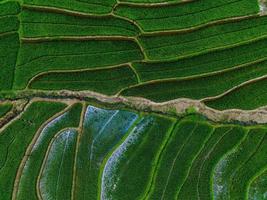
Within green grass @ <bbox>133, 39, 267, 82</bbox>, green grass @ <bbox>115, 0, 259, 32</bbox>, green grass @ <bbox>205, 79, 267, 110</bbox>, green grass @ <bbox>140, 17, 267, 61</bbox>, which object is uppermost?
green grass @ <bbox>115, 0, 259, 32</bbox>

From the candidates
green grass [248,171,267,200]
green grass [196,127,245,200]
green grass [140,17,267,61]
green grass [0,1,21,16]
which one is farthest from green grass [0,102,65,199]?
green grass [248,171,267,200]

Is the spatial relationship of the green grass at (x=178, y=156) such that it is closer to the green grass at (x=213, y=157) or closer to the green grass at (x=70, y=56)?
the green grass at (x=213, y=157)

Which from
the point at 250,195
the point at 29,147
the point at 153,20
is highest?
the point at 153,20

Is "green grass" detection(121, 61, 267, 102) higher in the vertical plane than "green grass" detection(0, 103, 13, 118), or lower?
higher

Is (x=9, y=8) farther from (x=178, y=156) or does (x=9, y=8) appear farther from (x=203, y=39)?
(x=178, y=156)

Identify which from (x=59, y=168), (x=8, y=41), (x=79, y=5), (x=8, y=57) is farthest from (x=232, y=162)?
(x=8, y=41)

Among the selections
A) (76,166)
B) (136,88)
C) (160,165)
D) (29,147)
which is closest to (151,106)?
(136,88)

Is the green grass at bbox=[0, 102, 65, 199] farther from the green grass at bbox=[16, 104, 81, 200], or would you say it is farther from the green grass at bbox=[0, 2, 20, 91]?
the green grass at bbox=[0, 2, 20, 91]

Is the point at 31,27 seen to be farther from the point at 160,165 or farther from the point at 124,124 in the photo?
the point at 160,165
